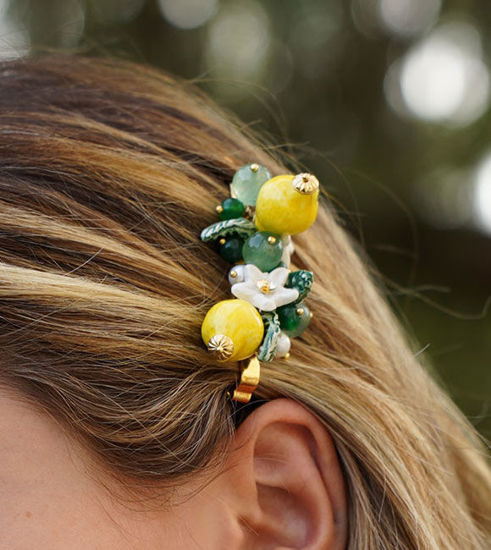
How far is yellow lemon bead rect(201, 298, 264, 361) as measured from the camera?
3.62 ft

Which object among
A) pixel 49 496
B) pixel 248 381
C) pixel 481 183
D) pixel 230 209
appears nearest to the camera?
pixel 49 496

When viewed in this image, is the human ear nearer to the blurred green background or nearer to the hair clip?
→ the hair clip

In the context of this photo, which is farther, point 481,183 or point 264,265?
point 481,183

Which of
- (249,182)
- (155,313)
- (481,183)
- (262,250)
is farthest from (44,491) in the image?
(481,183)

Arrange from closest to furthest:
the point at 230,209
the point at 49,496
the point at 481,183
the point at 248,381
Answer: the point at 49,496 < the point at 248,381 < the point at 230,209 < the point at 481,183

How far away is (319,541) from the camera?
3.90 ft

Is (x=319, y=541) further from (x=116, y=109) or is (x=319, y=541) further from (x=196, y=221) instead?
(x=116, y=109)

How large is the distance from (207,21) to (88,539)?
15.8 ft

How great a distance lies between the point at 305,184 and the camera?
1199 mm

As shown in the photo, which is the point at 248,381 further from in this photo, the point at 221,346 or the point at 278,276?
the point at 278,276

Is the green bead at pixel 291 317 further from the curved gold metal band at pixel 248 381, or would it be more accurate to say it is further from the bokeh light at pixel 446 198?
the bokeh light at pixel 446 198

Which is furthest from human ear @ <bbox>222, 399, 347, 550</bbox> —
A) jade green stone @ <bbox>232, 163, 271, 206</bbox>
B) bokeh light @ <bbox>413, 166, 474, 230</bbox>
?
bokeh light @ <bbox>413, 166, 474, 230</bbox>

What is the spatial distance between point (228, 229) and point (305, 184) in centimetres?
15

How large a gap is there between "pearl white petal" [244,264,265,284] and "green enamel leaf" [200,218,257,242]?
0.06 m
